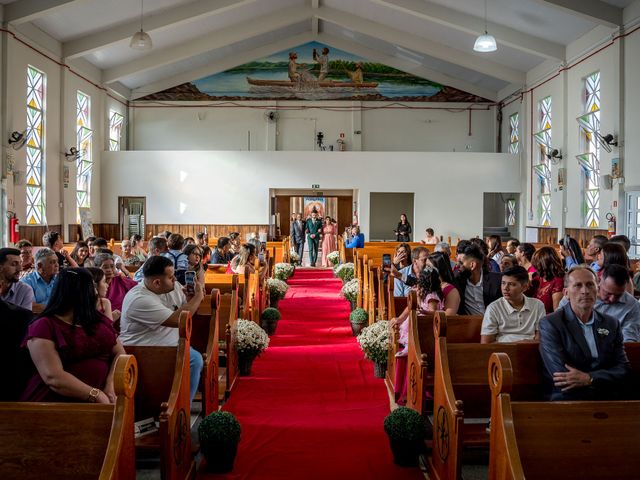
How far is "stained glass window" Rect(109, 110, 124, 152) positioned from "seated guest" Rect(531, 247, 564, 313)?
1524 centimetres

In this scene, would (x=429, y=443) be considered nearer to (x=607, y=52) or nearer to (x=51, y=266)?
(x=51, y=266)

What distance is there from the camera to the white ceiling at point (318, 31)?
43.2 feet

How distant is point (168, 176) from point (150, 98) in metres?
2.90

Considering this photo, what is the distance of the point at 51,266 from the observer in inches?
209

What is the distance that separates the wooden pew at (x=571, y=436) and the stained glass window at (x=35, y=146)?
12760 mm

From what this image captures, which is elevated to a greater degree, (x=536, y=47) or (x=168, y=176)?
(x=536, y=47)

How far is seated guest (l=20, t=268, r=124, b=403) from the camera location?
285cm

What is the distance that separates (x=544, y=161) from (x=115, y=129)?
11639 millimetres

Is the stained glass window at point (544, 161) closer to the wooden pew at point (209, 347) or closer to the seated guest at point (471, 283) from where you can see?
the seated guest at point (471, 283)

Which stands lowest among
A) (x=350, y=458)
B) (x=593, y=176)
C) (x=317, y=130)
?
(x=350, y=458)

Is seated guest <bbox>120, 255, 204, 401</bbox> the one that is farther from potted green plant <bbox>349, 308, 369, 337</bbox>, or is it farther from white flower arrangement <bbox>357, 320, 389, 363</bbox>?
potted green plant <bbox>349, 308, 369, 337</bbox>

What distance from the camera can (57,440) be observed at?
2.38 m

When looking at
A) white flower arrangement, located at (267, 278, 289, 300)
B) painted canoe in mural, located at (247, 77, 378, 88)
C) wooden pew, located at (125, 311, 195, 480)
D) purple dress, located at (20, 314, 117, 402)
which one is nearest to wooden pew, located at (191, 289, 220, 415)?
wooden pew, located at (125, 311, 195, 480)

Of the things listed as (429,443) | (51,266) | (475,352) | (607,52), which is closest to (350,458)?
(429,443)
